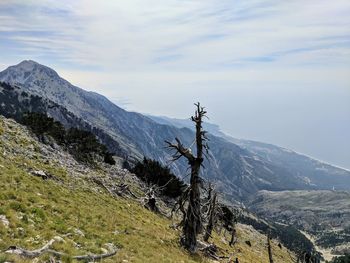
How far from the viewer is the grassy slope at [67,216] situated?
18391mm

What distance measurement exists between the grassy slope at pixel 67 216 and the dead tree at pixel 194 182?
A: 159 cm

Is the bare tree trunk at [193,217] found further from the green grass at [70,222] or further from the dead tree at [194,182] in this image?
the green grass at [70,222]

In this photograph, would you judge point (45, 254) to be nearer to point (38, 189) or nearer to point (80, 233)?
point (80, 233)

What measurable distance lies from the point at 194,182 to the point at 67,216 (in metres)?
10.6

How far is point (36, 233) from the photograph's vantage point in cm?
1802

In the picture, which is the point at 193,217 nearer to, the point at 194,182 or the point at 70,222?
the point at 194,182

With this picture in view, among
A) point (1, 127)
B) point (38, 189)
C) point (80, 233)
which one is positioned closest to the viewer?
point (80, 233)

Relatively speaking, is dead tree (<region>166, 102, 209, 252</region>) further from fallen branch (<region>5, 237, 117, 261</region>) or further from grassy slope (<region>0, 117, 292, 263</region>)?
fallen branch (<region>5, 237, 117, 261</region>)

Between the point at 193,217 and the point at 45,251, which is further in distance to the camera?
the point at 193,217

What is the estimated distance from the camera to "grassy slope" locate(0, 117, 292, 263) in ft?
60.3

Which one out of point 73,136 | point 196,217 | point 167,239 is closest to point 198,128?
point 196,217

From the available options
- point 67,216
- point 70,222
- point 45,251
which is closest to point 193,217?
point 67,216

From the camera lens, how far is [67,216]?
24297mm

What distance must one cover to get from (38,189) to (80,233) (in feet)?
26.8
